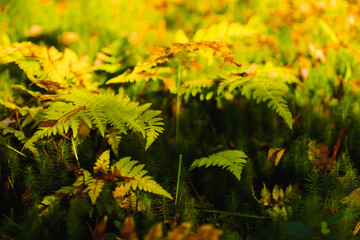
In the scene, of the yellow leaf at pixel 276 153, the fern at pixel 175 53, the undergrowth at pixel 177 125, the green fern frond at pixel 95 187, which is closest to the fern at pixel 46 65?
the undergrowth at pixel 177 125

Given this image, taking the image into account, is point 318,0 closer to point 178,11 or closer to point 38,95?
point 178,11

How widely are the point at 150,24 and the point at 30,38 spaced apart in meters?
1.26

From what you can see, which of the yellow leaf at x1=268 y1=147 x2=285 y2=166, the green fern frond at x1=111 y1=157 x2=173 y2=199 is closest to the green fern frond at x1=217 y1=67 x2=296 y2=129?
the yellow leaf at x1=268 y1=147 x2=285 y2=166

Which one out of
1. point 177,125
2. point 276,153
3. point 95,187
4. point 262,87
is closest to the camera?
point 95,187

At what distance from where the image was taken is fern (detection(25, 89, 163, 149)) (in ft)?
5.31

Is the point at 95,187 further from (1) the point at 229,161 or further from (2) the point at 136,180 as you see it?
(1) the point at 229,161

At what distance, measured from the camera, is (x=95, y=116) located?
1.68 metres

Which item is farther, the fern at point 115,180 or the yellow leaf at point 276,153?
the yellow leaf at point 276,153

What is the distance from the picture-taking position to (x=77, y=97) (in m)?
1.84

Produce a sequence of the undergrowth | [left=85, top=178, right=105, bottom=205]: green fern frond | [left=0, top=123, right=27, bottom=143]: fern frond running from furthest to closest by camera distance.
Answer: [left=0, top=123, right=27, bottom=143]: fern frond → the undergrowth → [left=85, top=178, right=105, bottom=205]: green fern frond

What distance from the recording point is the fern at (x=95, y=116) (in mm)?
1617

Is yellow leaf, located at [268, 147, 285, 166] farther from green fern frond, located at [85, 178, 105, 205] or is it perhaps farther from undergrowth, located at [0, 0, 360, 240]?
green fern frond, located at [85, 178, 105, 205]

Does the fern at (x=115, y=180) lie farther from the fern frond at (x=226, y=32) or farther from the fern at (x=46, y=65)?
the fern frond at (x=226, y=32)

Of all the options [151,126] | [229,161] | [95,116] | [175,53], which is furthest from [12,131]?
[229,161]
